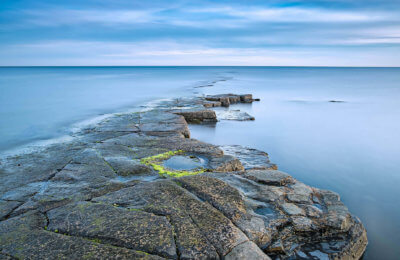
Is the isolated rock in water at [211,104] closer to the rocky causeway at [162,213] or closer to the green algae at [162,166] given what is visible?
the green algae at [162,166]

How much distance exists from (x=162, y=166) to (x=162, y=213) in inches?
88.6

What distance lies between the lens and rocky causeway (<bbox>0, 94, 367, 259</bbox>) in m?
3.27

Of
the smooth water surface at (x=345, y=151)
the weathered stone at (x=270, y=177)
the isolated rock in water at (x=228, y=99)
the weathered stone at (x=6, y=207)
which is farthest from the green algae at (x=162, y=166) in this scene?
the isolated rock in water at (x=228, y=99)

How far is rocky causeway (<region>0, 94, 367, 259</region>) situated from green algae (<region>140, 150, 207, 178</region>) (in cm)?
2

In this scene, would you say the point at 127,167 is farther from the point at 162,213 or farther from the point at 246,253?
the point at 246,253

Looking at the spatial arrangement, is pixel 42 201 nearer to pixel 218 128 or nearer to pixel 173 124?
pixel 173 124

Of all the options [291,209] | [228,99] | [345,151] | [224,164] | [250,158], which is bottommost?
[345,151]

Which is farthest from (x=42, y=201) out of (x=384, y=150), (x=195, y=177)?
(x=384, y=150)

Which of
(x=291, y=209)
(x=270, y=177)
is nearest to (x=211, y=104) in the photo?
(x=270, y=177)

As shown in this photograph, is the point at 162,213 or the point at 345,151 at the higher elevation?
the point at 162,213

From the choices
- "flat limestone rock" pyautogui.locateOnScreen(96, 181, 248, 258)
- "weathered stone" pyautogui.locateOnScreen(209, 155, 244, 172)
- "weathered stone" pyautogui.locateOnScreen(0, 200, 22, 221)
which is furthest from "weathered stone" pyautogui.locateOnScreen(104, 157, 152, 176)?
"weathered stone" pyautogui.locateOnScreen(0, 200, 22, 221)

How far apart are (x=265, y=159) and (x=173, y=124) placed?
399cm

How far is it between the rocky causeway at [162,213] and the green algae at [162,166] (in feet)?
0.07

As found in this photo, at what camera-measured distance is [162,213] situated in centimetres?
380
